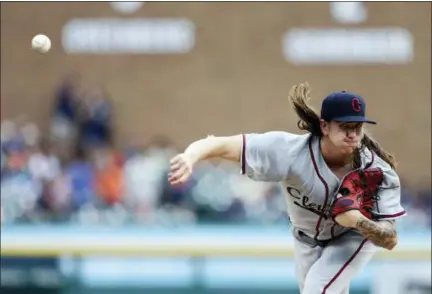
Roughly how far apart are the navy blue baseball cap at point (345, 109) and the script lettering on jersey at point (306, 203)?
48 cm

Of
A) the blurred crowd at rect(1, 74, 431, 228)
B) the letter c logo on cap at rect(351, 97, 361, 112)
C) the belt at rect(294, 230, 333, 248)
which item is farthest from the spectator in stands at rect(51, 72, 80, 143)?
the letter c logo on cap at rect(351, 97, 361, 112)

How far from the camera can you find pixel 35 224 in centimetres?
913

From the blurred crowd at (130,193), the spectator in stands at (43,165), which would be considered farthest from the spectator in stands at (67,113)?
the spectator in stands at (43,165)

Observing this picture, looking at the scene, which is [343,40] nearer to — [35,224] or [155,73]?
[155,73]

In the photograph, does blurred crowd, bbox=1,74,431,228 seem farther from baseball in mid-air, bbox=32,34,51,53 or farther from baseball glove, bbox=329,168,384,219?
baseball glove, bbox=329,168,384,219

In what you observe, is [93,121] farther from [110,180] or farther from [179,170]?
[179,170]

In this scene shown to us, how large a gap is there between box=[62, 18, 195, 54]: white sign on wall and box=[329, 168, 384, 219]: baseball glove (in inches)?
432

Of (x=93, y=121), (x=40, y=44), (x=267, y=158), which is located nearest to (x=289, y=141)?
(x=267, y=158)

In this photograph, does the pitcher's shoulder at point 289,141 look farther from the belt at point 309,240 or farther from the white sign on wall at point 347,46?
the white sign on wall at point 347,46

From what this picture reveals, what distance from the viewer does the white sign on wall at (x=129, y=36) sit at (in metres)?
15.0

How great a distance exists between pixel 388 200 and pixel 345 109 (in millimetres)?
550

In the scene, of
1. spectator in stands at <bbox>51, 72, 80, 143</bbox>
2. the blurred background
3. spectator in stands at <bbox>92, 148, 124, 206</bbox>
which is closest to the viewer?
spectator in stands at <bbox>92, 148, 124, 206</bbox>

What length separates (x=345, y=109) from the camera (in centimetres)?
420

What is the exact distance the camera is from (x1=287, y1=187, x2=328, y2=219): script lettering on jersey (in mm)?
4523
